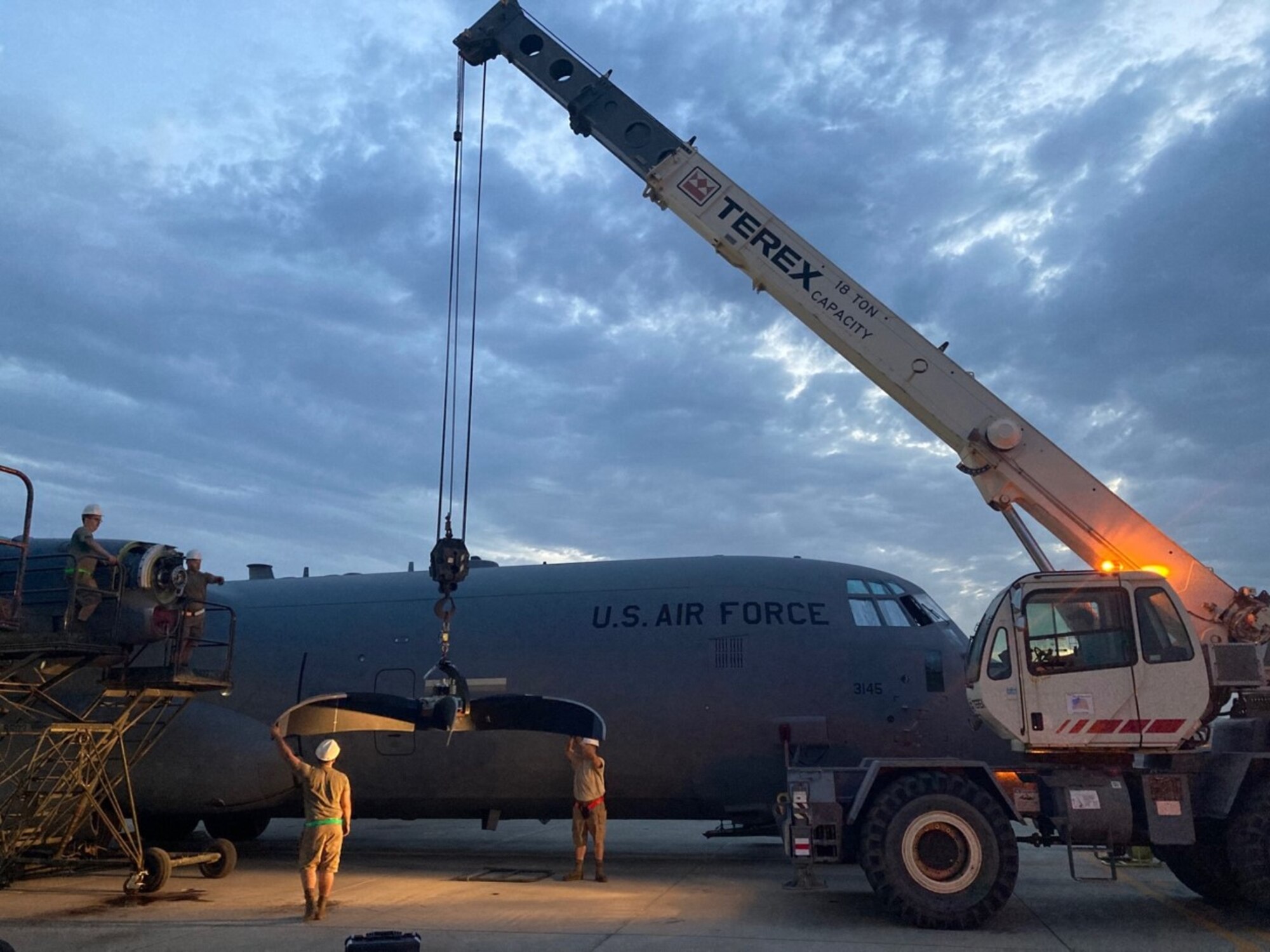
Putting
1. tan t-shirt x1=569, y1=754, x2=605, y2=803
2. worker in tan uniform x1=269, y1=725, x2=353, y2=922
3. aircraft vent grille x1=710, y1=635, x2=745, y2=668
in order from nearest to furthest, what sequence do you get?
1. worker in tan uniform x1=269, y1=725, x2=353, y2=922
2. tan t-shirt x1=569, y1=754, x2=605, y2=803
3. aircraft vent grille x1=710, y1=635, x2=745, y2=668

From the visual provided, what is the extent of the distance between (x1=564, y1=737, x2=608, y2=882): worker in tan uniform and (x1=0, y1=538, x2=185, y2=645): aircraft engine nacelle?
5256 millimetres

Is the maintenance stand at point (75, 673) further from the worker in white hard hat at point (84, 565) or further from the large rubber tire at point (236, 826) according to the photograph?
the large rubber tire at point (236, 826)

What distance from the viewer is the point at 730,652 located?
45.2ft

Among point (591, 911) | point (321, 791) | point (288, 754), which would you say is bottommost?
point (591, 911)

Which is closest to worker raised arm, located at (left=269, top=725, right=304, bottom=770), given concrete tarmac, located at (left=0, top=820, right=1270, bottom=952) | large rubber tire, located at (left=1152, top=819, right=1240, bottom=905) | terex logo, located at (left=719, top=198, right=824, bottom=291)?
concrete tarmac, located at (left=0, top=820, right=1270, bottom=952)

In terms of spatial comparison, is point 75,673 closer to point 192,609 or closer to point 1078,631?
point 192,609

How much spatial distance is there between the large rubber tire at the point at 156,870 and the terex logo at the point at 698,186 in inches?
393

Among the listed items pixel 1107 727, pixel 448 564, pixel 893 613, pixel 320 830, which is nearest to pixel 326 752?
pixel 320 830

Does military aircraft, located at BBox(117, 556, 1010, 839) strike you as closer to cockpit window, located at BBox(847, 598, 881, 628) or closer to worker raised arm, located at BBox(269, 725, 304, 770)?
cockpit window, located at BBox(847, 598, 881, 628)

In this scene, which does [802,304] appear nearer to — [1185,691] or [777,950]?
[1185,691]

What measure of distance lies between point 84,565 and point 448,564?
401cm

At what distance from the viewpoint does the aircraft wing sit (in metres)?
13.8

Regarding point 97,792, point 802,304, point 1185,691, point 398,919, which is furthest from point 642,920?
point 97,792

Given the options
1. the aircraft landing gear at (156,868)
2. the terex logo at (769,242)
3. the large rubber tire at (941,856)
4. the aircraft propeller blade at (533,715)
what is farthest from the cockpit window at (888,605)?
the aircraft landing gear at (156,868)
